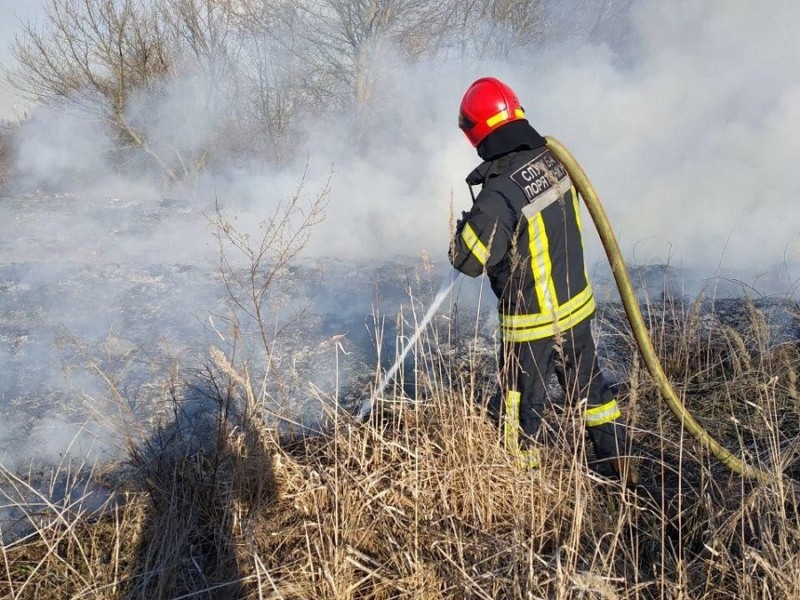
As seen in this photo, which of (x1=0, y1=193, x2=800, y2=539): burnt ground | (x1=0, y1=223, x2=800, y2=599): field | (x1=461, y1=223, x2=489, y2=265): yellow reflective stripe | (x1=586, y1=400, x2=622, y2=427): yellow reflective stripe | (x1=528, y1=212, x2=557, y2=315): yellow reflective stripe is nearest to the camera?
(x1=0, y1=223, x2=800, y2=599): field

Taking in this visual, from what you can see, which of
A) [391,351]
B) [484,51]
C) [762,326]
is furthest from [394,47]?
[762,326]

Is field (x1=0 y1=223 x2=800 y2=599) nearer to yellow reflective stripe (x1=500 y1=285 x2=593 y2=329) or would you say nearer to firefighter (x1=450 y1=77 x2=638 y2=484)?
firefighter (x1=450 y1=77 x2=638 y2=484)

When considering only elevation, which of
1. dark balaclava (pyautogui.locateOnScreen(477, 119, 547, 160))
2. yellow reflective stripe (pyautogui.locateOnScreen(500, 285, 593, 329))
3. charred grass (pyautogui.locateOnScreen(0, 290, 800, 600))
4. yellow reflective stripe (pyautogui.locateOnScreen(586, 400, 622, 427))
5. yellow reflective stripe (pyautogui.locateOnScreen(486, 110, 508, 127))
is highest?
yellow reflective stripe (pyautogui.locateOnScreen(486, 110, 508, 127))

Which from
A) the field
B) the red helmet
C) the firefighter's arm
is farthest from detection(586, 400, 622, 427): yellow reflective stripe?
the red helmet

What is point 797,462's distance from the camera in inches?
98.0

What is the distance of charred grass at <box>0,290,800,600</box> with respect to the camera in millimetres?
1697

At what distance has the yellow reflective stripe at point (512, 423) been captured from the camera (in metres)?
2.32

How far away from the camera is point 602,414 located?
97.0 inches

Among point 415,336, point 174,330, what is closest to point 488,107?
point 415,336

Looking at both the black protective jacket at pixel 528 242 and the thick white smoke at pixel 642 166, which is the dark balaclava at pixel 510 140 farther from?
the thick white smoke at pixel 642 166

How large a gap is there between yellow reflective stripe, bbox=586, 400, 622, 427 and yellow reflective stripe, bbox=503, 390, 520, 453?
1.14ft

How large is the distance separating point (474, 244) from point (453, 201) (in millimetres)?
4494

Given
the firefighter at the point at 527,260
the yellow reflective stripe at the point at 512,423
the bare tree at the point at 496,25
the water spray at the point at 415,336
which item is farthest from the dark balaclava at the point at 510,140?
the bare tree at the point at 496,25

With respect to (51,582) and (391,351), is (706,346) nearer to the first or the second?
(391,351)
